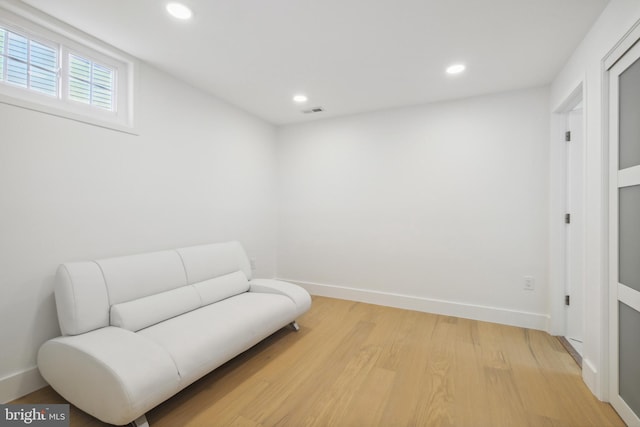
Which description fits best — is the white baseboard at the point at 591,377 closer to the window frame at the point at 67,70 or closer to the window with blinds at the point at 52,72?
the window frame at the point at 67,70

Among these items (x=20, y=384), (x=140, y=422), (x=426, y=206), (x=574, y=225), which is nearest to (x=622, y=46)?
(x=574, y=225)

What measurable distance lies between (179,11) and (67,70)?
1053 mm

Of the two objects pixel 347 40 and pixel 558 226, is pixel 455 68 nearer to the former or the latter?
pixel 347 40

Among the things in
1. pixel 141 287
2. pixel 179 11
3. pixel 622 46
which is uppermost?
pixel 179 11

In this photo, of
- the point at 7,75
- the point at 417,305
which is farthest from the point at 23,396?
the point at 417,305

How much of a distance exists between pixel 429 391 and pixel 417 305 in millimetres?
1543

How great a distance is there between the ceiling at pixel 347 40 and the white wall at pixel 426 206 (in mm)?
483

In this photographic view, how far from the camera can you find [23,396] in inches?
71.1

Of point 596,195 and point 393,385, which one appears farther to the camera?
point 393,385

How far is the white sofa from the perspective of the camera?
1.45m

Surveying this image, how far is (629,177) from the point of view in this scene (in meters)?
1.54

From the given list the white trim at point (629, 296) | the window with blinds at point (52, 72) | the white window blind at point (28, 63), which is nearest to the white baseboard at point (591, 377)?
the white trim at point (629, 296)

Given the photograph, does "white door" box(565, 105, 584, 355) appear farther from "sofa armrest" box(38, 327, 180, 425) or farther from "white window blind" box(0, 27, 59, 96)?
"white window blind" box(0, 27, 59, 96)

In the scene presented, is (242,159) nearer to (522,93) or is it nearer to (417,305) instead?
(417,305)
